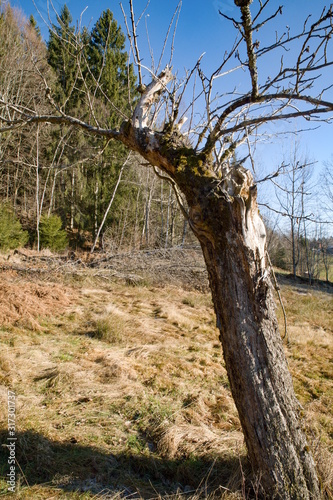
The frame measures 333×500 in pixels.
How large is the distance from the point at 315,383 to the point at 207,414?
184 cm

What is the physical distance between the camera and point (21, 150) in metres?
15.3

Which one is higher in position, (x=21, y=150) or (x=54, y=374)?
(x=21, y=150)

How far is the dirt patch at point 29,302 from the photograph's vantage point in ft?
15.7

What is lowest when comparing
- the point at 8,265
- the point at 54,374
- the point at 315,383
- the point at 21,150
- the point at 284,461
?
the point at 315,383

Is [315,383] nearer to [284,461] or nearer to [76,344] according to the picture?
[284,461]

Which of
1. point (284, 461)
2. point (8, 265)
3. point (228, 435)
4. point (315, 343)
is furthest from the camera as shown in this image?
point (8, 265)

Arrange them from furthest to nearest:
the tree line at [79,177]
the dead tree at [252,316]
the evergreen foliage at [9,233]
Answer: the tree line at [79,177] → the evergreen foliage at [9,233] → the dead tree at [252,316]

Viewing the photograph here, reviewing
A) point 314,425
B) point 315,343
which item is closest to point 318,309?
point 315,343

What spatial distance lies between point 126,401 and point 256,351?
1.84 meters

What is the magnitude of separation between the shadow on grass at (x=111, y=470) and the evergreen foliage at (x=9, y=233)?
1047 cm

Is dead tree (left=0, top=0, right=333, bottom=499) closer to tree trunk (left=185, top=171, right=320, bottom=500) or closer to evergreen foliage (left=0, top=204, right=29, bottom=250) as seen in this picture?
tree trunk (left=185, top=171, right=320, bottom=500)

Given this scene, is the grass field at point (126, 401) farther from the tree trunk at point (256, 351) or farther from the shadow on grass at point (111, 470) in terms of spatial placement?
the tree trunk at point (256, 351)

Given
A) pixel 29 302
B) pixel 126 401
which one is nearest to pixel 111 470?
pixel 126 401

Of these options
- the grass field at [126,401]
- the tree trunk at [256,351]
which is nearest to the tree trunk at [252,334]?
the tree trunk at [256,351]
